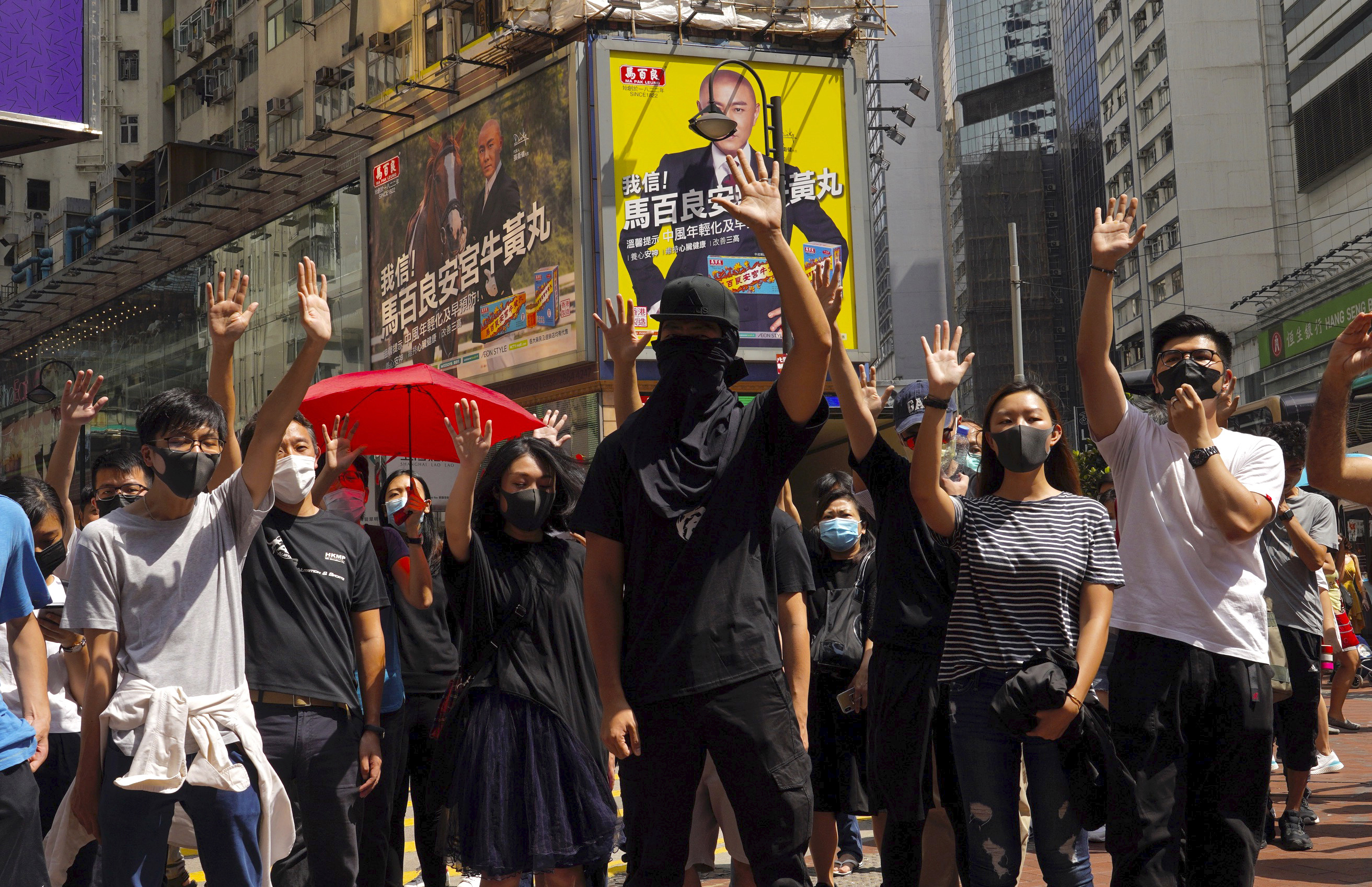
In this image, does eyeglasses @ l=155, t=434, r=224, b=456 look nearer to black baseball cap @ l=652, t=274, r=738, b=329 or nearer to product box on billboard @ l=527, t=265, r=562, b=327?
black baseball cap @ l=652, t=274, r=738, b=329

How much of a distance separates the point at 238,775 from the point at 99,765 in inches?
17.7

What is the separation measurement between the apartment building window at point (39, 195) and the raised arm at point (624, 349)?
213ft

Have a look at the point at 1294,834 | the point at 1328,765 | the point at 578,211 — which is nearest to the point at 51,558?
the point at 1294,834

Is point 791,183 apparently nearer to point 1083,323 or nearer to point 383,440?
point 383,440

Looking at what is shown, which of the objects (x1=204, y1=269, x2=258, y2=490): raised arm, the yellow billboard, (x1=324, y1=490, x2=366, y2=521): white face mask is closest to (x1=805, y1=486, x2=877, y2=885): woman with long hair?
(x1=324, y1=490, x2=366, y2=521): white face mask

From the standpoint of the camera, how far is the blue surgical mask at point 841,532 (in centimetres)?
622

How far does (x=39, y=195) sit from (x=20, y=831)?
66.1 meters

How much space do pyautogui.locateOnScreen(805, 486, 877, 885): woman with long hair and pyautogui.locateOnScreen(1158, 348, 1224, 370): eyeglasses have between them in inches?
64.9

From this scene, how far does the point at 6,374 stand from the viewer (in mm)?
51750

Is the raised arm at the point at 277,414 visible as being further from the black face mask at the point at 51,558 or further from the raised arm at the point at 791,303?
the black face mask at the point at 51,558

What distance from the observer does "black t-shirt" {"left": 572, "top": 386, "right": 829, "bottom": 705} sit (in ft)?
11.5

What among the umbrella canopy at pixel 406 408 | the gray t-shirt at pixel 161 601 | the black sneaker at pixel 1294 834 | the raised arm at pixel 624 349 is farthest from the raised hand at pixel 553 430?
the black sneaker at pixel 1294 834

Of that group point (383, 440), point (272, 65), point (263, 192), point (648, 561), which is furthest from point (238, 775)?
→ point (272, 65)

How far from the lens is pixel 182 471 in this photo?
4.09 metres
